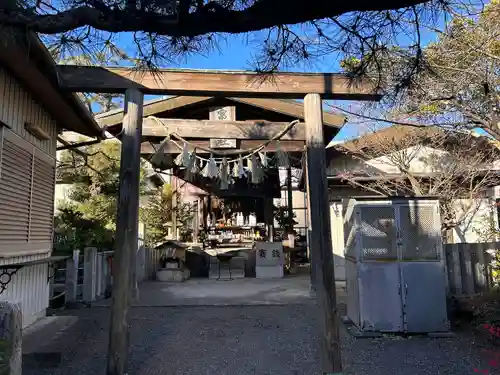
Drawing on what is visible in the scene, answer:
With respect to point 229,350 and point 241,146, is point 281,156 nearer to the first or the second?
point 241,146

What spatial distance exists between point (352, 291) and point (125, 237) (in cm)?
352

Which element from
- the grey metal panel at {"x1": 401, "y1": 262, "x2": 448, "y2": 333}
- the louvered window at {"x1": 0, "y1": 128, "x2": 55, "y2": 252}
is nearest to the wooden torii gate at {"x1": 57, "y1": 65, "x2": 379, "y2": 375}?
the louvered window at {"x1": 0, "y1": 128, "x2": 55, "y2": 252}

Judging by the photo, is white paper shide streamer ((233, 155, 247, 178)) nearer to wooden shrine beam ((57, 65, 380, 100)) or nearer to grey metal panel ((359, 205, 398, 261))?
grey metal panel ((359, 205, 398, 261))

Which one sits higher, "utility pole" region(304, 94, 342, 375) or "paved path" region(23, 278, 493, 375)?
"utility pole" region(304, 94, 342, 375)


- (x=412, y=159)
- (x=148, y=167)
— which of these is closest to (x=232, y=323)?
(x=412, y=159)

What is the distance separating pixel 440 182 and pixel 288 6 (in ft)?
27.3

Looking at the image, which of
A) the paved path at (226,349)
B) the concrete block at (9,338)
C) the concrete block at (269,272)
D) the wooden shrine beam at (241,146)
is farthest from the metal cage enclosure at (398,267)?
the concrete block at (269,272)

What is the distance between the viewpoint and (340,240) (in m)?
10.7

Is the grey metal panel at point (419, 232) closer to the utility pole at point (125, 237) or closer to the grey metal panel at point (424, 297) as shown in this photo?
the grey metal panel at point (424, 297)

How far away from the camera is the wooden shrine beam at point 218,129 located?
339 inches

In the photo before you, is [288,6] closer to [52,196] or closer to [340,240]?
[52,196]

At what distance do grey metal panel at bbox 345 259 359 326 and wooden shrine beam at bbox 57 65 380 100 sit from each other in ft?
8.54

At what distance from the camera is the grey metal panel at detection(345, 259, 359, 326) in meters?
5.71

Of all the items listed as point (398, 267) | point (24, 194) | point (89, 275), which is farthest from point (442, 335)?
point (89, 275)
